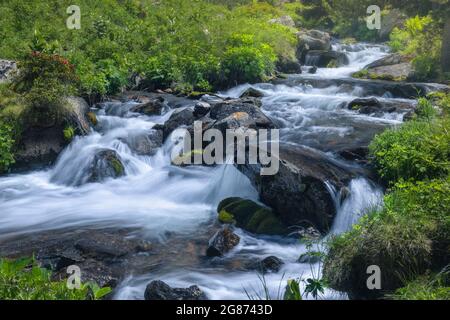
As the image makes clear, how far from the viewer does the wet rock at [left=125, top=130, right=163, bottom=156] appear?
1376cm

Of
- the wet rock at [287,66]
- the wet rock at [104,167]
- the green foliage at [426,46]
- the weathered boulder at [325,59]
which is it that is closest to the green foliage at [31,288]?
the wet rock at [104,167]

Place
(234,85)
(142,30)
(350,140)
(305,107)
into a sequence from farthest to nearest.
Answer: (142,30) → (234,85) → (305,107) → (350,140)

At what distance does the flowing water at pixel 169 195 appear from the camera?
26.0 ft

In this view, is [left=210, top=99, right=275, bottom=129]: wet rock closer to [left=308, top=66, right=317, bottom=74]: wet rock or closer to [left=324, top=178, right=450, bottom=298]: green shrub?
[left=324, top=178, right=450, bottom=298]: green shrub

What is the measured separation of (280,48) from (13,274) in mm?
19877

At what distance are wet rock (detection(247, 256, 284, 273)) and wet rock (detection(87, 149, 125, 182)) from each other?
5.63m

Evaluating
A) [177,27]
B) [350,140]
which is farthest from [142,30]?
[350,140]

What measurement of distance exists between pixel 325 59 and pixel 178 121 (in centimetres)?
1408

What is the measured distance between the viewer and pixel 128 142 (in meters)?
14.0

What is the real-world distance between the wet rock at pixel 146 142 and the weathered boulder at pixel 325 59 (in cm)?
1399

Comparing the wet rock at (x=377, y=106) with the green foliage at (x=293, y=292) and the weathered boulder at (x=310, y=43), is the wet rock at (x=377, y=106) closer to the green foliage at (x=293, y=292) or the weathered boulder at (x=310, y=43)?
the green foliage at (x=293, y=292)

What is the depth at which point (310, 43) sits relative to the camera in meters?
27.5

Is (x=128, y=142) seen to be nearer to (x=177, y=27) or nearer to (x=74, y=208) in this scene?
(x=74, y=208)

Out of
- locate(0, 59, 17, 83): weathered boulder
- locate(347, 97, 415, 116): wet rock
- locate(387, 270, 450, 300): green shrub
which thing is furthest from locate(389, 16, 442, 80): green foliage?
locate(387, 270, 450, 300): green shrub
